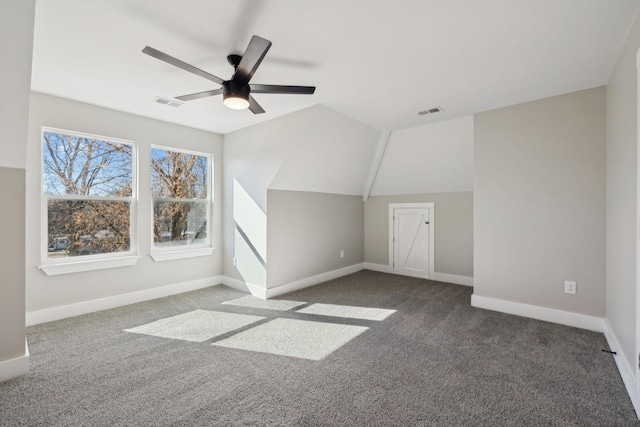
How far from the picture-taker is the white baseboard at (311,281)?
4146mm

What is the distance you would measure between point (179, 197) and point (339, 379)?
3533 mm

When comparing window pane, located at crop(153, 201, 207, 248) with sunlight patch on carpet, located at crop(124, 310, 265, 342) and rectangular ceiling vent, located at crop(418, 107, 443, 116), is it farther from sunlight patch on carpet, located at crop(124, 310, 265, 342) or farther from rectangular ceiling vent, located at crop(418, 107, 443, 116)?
rectangular ceiling vent, located at crop(418, 107, 443, 116)

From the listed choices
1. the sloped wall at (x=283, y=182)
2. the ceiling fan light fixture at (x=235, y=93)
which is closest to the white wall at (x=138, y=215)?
the sloped wall at (x=283, y=182)

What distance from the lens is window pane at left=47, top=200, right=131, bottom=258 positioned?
10.7ft

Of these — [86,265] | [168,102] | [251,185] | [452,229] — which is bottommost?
[86,265]

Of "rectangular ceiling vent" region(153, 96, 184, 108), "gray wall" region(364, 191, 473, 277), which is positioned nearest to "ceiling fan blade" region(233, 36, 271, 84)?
"rectangular ceiling vent" region(153, 96, 184, 108)

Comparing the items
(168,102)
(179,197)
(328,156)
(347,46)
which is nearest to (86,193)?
(179,197)

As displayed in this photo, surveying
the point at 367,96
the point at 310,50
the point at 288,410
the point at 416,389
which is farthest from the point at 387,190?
the point at 288,410

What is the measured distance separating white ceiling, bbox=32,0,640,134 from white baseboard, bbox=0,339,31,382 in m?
2.43

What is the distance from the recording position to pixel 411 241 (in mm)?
5312

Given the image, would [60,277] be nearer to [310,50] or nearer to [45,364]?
[45,364]

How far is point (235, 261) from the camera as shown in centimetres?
457

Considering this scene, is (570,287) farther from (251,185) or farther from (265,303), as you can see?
(251,185)

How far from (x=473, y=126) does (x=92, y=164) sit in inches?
195
